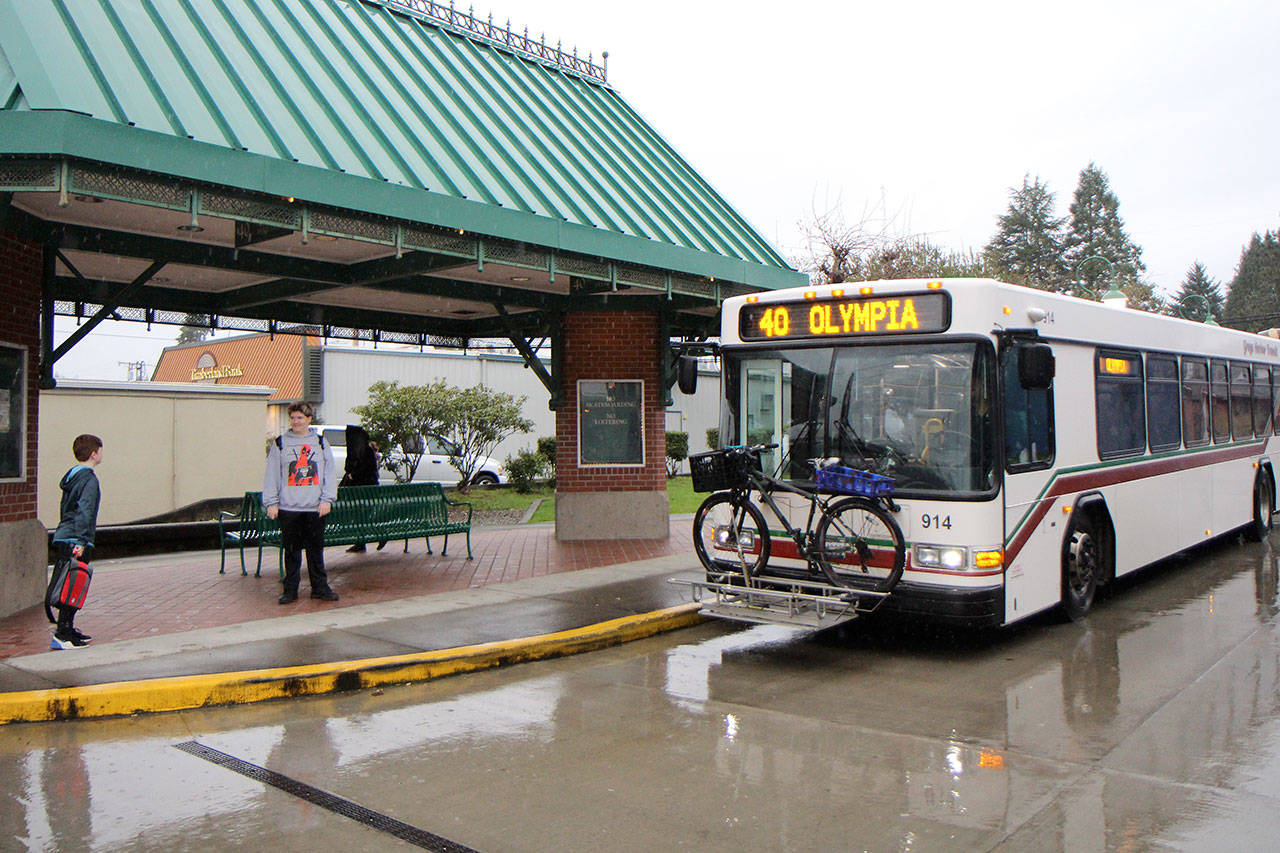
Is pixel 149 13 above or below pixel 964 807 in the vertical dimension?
above

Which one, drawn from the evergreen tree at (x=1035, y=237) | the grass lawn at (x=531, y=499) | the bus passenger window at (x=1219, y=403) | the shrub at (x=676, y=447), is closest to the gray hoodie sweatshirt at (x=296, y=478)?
the grass lawn at (x=531, y=499)

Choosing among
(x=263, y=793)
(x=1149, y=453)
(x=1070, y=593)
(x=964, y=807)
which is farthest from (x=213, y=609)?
(x=1149, y=453)

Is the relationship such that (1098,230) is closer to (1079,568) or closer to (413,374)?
(413,374)

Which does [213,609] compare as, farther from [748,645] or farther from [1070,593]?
[1070,593]

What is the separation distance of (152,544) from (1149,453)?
13784 millimetres

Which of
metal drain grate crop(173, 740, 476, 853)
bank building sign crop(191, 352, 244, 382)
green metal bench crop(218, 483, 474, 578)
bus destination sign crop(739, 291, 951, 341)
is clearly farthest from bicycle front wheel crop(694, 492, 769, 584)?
bank building sign crop(191, 352, 244, 382)

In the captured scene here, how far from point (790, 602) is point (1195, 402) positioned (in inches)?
270

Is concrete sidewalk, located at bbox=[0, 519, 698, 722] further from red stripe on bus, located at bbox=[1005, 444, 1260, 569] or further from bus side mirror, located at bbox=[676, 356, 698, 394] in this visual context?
red stripe on bus, located at bbox=[1005, 444, 1260, 569]

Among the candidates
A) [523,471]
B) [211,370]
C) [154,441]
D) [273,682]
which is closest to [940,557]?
[273,682]

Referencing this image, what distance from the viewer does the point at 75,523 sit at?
7266 millimetres

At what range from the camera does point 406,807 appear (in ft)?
15.2

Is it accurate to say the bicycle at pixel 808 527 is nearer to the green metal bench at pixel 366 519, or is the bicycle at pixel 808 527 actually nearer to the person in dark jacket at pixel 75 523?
the green metal bench at pixel 366 519

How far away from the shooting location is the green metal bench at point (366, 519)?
35.5ft

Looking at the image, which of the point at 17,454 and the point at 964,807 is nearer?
the point at 964,807
